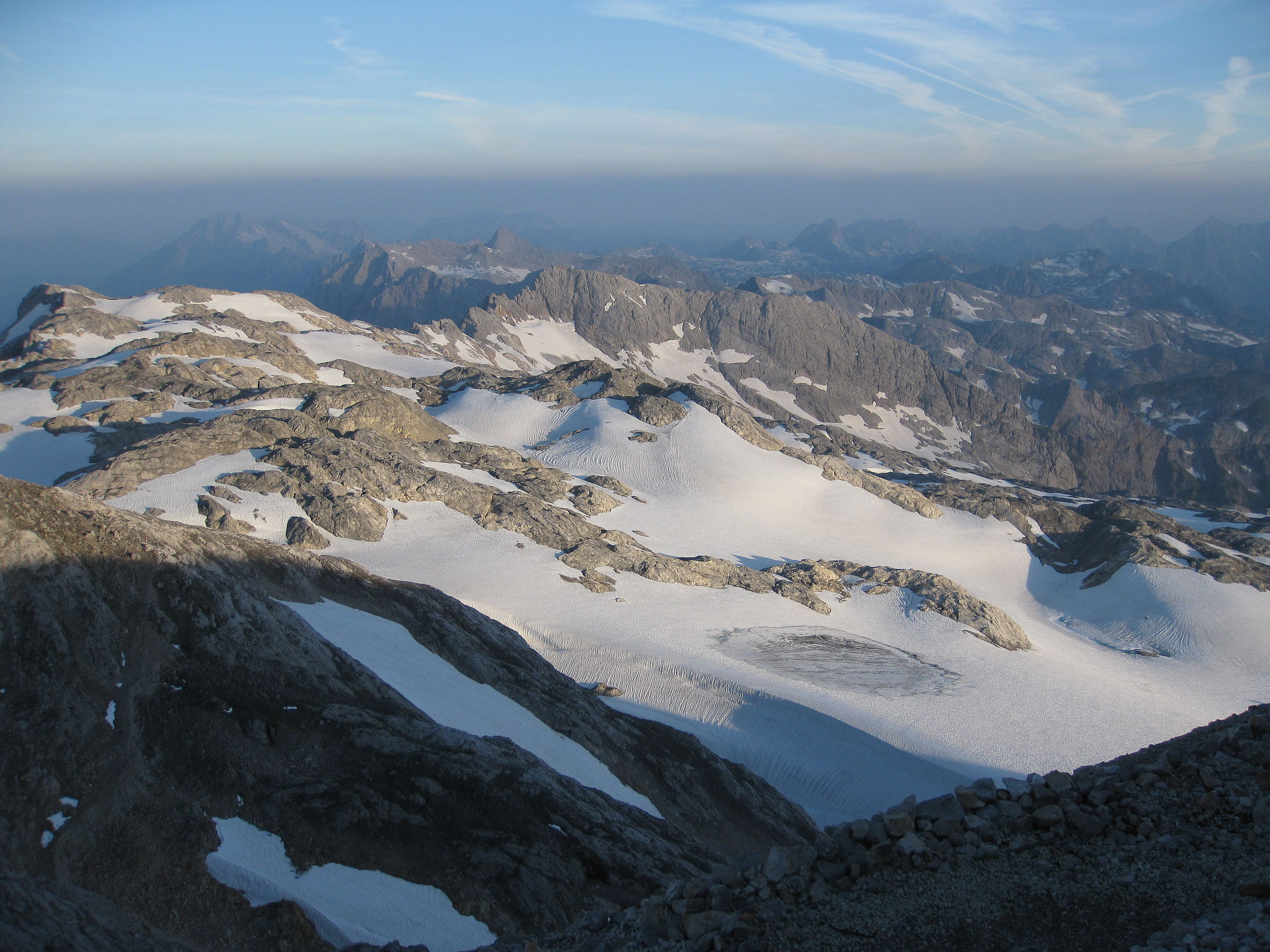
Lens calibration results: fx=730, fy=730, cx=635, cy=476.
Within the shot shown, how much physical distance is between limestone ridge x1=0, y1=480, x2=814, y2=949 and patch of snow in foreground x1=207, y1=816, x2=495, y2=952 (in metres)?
0.25

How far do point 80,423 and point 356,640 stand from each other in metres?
54.4

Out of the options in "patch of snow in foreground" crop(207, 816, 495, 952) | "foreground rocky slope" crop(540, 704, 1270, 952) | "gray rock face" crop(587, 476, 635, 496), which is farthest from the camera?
"gray rock face" crop(587, 476, 635, 496)

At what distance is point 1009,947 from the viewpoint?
8.28 meters

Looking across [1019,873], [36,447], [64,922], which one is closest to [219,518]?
[36,447]

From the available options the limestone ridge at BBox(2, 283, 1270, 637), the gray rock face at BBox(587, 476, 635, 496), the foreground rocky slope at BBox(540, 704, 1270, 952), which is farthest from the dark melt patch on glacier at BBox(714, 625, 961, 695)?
the foreground rocky slope at BBox(540, 704, 1270, 952)

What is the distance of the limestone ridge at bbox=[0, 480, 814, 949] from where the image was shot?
520 inches

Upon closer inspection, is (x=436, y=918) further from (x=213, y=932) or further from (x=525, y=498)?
(x=525, y=498)

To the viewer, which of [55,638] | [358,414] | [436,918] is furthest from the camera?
[358,414]

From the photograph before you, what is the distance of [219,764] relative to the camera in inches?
616

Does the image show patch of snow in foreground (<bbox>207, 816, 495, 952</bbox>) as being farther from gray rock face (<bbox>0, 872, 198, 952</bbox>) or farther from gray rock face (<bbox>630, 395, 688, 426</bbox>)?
gray rock face (<bbox>630, 395, 688, 426</bbox>)

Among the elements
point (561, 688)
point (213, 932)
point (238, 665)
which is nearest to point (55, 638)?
point (238, 665)

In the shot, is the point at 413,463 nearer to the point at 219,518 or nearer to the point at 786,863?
the point at 219,518

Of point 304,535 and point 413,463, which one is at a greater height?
point 413,463

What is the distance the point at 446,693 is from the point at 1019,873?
19399mm
